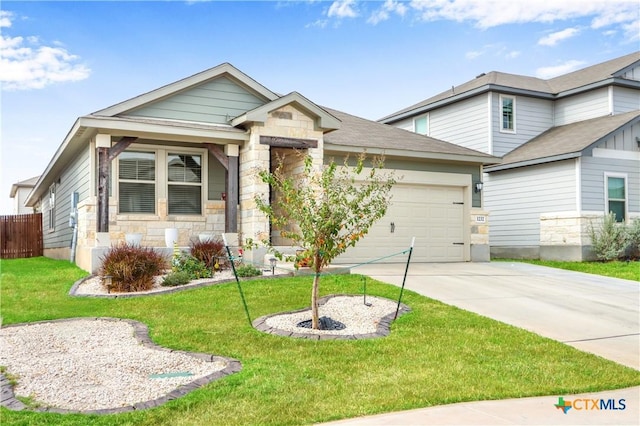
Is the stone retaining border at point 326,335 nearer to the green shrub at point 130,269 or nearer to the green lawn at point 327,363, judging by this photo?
the green lawn at point 327,363

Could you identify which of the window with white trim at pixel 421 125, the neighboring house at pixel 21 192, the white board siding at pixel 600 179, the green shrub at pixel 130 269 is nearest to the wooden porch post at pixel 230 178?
the green shrub at pixel 130 269

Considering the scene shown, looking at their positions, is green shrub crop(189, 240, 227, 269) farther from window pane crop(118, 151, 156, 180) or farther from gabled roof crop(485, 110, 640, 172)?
gabled roof crop(485, 110, 640, 172)

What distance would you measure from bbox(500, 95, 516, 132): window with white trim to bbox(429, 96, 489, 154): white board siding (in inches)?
25.5

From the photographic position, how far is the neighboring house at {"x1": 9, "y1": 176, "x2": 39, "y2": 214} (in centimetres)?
3803

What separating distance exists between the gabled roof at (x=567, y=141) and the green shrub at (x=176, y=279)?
12923 mm

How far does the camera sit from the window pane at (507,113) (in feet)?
71.9

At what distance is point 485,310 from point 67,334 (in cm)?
627

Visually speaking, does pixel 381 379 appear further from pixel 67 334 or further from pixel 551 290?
pixel 551 290

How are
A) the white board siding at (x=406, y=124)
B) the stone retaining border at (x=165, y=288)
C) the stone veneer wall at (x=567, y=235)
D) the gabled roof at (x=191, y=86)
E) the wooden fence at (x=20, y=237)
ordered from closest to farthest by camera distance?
the stone retaining border at (x=165, y=288) < the gabled roof at (x=191, y=86) < the stone veneer wall at (x=567, y=235) < the wooden fence at (x=20, y=237) < the white board siding at (x=406, y=124)

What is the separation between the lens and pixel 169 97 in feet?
46.4

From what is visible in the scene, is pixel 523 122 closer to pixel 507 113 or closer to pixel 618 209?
pixel 507 113

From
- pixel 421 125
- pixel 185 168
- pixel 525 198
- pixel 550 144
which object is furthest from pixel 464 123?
pixel 185 168

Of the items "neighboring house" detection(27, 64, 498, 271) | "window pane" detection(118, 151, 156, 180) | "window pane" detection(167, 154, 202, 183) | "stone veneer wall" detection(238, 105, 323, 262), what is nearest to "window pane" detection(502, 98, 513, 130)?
"neighboring house" detection(27, 64, 498, 271)

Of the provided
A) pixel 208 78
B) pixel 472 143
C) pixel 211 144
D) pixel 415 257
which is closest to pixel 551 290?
pixel 415 257
